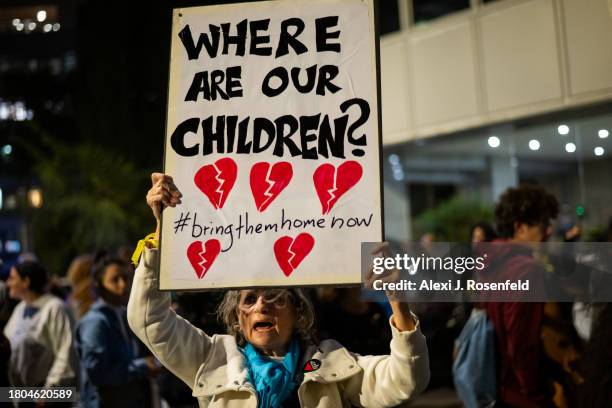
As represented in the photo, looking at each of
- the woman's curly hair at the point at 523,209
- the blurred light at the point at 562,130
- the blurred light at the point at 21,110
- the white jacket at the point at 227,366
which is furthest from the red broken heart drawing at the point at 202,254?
the blurred light at the point at 21,110

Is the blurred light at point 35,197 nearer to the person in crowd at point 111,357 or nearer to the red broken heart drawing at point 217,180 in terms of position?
the person in crowd at point 111,357

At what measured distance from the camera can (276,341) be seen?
10.4ft

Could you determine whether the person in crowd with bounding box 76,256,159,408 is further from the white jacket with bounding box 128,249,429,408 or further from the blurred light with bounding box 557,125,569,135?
the blurred light with bounding box 557,125,569,135

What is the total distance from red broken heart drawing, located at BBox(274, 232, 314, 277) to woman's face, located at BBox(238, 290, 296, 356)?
0.15 meters

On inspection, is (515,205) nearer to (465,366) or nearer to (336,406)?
(465,366)

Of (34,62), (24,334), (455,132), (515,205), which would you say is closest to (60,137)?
(34,62)

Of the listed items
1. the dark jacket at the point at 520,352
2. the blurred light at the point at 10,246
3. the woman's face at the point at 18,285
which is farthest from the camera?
the blurred light at the point at 10,246

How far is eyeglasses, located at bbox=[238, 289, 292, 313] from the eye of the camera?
3.21 metres

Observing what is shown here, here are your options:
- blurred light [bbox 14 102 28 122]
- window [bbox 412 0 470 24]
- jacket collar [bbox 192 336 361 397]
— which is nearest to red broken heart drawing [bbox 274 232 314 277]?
jacket collar [bbox 192 336 361 397]

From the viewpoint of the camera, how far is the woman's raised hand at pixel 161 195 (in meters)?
3.17

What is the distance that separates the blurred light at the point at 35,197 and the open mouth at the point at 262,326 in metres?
18.7

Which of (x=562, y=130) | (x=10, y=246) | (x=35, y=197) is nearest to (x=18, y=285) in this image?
(x=10, y=246)

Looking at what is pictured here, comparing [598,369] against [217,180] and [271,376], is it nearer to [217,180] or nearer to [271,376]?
[271,376]

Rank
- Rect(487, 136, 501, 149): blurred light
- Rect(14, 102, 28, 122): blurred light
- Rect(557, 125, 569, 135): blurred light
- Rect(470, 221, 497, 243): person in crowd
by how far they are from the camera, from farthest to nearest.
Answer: Rect(14, 102, 28, 122): blurred light, Rect(487, 136, 501, 149): blurred light, Rect(470, 221, 497, 243): person in crowd, Rect(557, 125, 569, 135): blurred light
